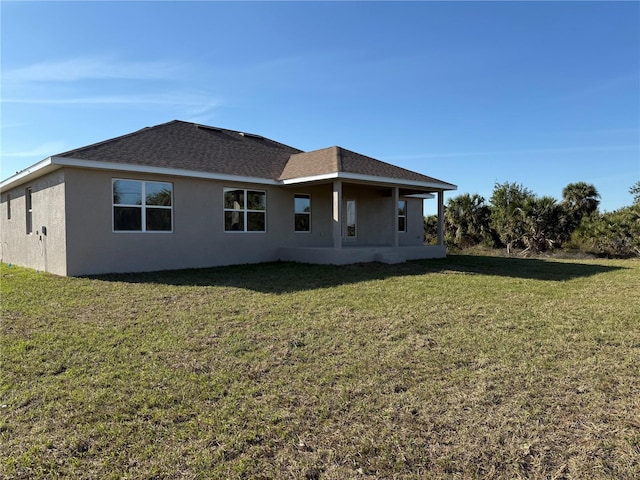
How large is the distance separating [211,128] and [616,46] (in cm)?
1432

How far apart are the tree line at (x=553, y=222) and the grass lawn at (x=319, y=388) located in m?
13.5

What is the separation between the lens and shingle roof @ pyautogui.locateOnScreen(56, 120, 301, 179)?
11305mm

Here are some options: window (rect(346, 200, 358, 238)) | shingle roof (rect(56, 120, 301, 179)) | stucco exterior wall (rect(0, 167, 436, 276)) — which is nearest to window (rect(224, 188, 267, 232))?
stucco exterior wall (rect(0, 167, 436, 276))

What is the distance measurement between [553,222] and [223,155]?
54.0 ft

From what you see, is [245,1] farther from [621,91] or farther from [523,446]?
[621,91]

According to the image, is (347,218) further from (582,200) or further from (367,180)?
(582,200)

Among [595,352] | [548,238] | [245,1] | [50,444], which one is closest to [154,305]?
[50,444]

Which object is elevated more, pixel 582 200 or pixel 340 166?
pixel 340 166

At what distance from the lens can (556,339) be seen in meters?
5.21

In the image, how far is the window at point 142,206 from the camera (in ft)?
37.1

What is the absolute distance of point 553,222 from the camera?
20359mm

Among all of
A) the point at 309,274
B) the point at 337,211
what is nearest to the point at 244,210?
the point at 337,211

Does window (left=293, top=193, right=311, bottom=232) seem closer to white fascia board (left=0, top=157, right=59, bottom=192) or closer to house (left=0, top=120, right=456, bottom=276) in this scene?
house (left=0, top=120, right=456, bottom=276)

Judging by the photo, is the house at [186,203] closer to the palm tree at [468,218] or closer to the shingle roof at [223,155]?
the shingle roof at [223,155]
